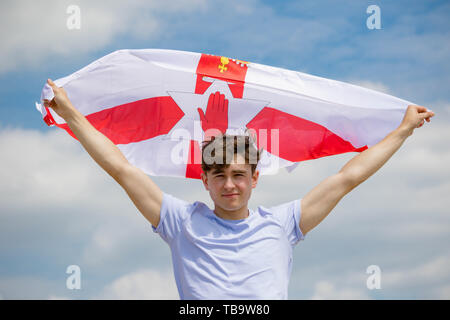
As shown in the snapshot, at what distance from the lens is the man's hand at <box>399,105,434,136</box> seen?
575 centimetres

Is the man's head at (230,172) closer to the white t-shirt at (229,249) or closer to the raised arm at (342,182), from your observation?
the white t-shirt at (229,249)

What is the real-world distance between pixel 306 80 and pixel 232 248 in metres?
2.76

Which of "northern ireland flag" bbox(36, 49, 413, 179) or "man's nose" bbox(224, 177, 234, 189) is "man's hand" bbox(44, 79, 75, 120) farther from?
"man's nose" bbox(224, 177, 234, 189)

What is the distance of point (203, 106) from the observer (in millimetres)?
6531

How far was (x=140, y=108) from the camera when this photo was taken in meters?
6.48

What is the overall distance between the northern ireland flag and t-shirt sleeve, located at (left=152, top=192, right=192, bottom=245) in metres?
1.43

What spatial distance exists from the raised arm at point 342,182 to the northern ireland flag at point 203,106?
2.79 feet

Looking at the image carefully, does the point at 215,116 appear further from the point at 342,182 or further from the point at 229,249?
the point at 229,249

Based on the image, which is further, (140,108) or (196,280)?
(140,108)

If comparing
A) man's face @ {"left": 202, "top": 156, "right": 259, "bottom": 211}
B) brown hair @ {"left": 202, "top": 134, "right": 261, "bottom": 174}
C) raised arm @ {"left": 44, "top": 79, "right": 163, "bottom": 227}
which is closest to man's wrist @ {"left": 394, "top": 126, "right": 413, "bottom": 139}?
brown hair @ {"left": 202, "top": 134, "right": 261, "bottom": 174}

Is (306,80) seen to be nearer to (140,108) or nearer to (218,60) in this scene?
(218,60)

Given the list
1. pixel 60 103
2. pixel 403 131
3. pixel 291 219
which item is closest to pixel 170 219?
pixel 291 219
